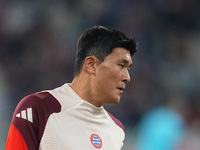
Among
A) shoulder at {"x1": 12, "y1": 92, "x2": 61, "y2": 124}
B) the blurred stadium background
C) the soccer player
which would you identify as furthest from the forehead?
the blurred stadium background

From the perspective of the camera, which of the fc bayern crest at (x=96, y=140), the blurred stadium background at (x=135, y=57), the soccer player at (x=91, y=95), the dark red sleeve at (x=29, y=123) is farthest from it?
the blurred stadium background at (x=135, y=57)

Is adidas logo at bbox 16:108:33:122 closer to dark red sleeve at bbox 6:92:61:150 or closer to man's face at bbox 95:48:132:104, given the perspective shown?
dark red sleeve at bbox 6:92:61:150

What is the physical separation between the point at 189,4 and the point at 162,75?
3.83 feet

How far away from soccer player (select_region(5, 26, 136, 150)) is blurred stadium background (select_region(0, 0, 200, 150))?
84.7 inches

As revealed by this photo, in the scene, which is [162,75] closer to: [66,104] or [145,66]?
[145,66]

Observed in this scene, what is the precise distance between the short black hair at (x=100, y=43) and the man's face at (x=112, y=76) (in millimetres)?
38

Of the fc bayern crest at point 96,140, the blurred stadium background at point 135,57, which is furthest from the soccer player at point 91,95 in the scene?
the blurred stadium background at point 135,57

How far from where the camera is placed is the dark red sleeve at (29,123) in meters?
1.76

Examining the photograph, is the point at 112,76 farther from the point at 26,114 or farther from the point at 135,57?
the point at 135,57

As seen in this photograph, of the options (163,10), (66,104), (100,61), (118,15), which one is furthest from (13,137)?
(163,10)

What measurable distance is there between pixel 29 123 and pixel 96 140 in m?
0.41

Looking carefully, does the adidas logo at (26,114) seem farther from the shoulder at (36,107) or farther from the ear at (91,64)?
the ear at (91,64)

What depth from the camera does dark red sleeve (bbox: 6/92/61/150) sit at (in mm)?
1764

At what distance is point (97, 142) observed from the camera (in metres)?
2.03
